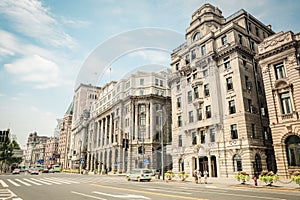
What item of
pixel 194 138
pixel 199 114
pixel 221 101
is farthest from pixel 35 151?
pixel 221 101

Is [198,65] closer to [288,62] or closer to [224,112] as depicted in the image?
[224,112]

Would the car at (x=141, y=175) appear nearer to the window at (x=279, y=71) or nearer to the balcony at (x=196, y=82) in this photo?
the balcony at (x=196, y=82)

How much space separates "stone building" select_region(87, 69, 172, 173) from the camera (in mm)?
56719

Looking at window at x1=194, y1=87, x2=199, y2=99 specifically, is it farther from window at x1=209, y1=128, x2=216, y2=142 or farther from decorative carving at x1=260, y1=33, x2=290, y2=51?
Result: decorative carving at x1=260, y1=33, x2=290, y2=51

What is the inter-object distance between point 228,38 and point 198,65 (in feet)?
A: 21.5

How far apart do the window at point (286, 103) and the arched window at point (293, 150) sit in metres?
3.06

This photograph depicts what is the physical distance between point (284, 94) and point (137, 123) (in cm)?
3830

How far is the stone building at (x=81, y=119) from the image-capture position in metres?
91.5

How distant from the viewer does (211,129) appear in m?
35.1

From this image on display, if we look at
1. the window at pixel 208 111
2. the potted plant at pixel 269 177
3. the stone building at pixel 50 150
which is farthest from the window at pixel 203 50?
the stone building at pixel 50 150

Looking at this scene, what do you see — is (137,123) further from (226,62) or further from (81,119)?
(81,119)

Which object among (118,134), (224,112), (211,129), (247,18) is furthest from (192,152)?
(118,134)

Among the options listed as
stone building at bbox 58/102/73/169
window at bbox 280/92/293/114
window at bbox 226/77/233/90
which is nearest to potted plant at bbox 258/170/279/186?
window at bbox 280/92/293/114

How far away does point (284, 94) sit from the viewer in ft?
88.5
